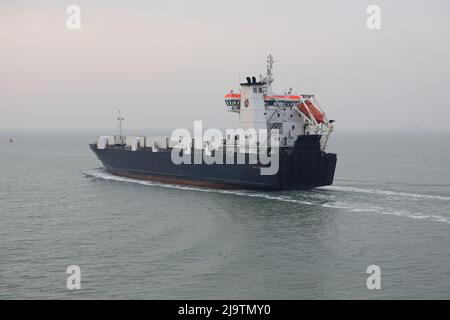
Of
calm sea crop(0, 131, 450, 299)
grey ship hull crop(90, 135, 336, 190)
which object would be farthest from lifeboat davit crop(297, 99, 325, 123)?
calm sea crop(0, 131, 450, 299)

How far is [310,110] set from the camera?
144 feet

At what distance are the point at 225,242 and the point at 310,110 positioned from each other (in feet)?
66.3

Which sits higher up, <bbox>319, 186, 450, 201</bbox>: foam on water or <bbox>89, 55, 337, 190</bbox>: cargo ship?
<bbox>89, 55, 337, 190</bbox>: cargo ship

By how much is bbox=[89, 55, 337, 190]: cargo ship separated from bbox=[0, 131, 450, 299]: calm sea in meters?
1.58

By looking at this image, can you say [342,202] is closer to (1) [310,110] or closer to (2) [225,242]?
(1) [310,110]

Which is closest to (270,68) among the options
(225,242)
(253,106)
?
(253,106)

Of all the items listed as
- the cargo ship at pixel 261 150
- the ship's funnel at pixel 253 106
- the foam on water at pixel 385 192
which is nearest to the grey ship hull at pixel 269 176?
the cargo ship at pixel 261 150

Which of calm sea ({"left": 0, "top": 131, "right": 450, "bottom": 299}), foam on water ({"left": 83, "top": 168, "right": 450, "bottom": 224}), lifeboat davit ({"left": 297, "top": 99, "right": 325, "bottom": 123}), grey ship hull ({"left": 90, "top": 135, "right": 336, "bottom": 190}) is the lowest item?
calm sea ({"left": 0, "top": 131, "right": 450, "bottom": 299})

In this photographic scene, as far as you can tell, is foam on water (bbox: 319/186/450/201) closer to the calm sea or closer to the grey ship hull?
the calm sea

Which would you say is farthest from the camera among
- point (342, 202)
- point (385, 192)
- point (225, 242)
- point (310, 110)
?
point (310, 110)

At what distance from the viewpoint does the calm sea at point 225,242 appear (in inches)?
818

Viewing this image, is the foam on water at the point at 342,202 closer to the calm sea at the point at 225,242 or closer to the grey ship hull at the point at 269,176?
the calm sea at the point at 225,242

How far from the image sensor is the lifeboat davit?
43.2 meters
